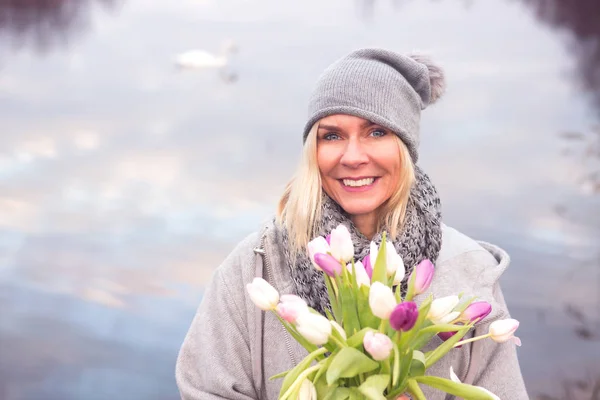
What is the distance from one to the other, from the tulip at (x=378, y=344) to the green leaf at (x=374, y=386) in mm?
47

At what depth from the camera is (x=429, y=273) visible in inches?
48.4

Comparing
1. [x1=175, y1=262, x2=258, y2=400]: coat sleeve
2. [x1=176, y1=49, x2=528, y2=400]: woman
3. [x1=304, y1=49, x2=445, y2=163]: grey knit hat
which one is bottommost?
[x1=175, y1=262, x2=258, y2=400]: coat sleeve

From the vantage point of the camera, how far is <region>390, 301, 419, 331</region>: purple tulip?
1118 millimetres

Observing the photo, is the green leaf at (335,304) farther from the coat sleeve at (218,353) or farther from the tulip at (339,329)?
the coat sleeve at (218,353)

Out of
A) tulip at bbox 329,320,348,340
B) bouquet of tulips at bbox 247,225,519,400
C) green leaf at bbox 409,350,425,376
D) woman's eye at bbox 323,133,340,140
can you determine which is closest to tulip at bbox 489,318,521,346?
bouquet of tulips at bbox 247,225,519,400

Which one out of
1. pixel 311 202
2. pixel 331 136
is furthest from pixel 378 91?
pixel 311 202

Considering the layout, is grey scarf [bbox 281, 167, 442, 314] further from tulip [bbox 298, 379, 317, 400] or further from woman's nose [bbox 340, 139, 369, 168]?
tulip [bbox 298, 379, 317, 400]

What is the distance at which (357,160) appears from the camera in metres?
1.61

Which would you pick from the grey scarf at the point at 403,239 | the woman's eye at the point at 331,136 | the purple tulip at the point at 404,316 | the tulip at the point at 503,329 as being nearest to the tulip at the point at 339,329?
the purple tulip at the point at 404,316

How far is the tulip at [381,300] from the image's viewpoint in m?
1.12

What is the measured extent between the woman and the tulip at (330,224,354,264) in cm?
A: 39

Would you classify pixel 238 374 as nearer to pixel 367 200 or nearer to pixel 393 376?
pixel 367 200

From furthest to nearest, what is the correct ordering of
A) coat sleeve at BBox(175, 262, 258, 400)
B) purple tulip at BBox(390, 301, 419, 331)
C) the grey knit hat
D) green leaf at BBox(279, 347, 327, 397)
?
coat sleeve at BBox(175, 262, 258, 400)
the grey knit hat
green leaf at BBox(279, 347, 327, 397)
purple tulip at BBox(390, 301, 419, 331)

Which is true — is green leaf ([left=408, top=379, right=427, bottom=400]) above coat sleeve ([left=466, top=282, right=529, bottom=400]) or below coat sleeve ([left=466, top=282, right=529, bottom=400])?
above
